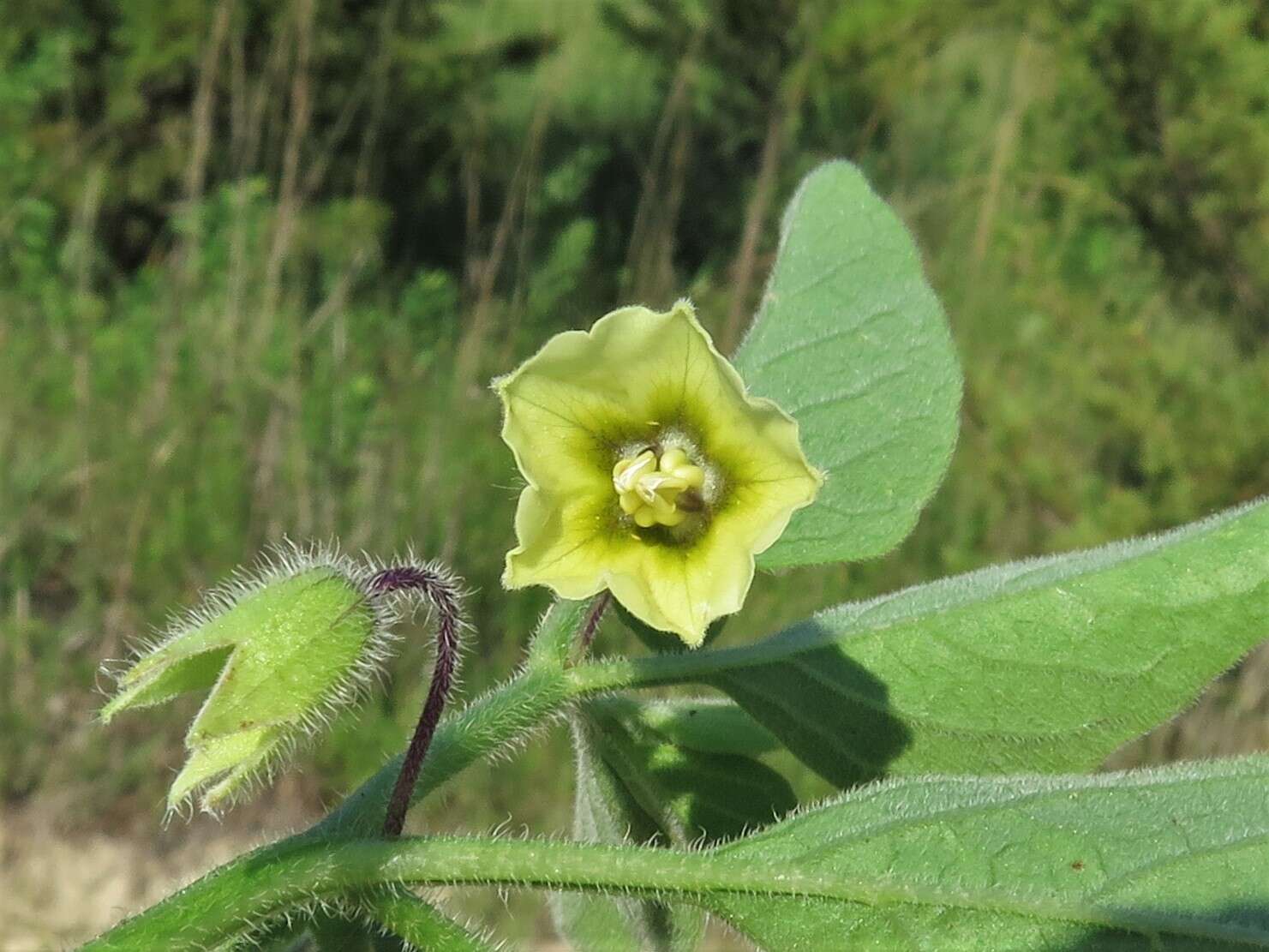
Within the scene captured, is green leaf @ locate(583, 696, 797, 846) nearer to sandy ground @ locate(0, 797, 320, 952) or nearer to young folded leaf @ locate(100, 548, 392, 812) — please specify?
young folded leaf @ locate(100, 548, 392, 812)

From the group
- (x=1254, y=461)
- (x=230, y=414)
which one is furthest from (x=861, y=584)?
(x=230, y=414)

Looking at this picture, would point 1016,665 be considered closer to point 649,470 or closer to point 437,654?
point 649,470

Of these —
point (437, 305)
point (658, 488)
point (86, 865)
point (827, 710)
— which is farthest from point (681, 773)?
point (437, 305)

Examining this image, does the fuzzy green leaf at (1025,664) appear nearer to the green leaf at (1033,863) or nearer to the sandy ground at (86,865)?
the green leaf at (1033,863)

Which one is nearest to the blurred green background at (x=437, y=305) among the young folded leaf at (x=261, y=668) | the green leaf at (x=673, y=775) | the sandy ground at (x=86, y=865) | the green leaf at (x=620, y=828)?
the sandy ground at (x=86, y=865)

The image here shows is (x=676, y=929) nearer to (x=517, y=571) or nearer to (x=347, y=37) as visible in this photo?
(x=517, y=571)
